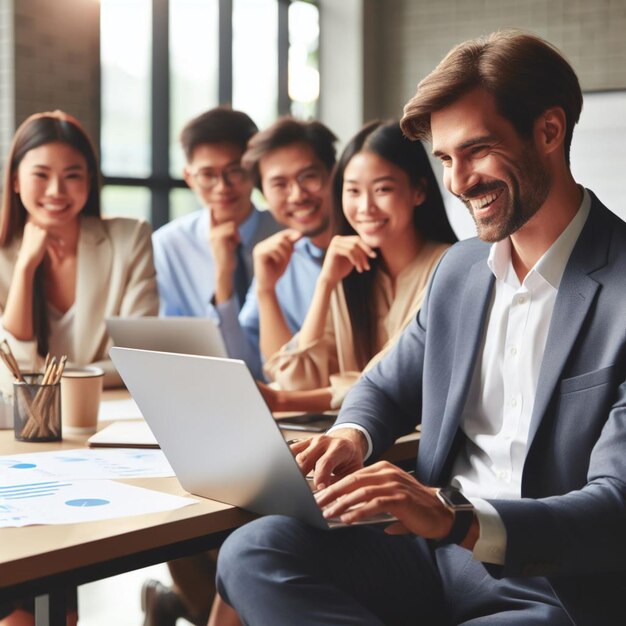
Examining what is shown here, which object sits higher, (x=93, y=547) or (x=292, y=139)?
(x=292, y=139)

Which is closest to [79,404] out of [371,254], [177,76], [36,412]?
[36,412]

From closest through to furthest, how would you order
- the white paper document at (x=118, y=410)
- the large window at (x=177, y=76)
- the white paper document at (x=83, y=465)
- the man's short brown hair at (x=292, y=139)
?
1. the white paper document at (x=83, y=465)
2. the white paper document at (x=118, y=410)
3. the man's short brown hair at (x=292, y=139)
4. the large window at (x=177, y=76)

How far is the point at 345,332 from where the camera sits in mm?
2865

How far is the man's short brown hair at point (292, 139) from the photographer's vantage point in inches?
144

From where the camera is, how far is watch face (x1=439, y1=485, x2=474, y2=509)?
1348 mm

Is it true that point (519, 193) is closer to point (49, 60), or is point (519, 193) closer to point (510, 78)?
point (510, 78)

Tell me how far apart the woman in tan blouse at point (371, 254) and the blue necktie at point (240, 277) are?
3.91 feet

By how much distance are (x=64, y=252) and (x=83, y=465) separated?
4.98 feet

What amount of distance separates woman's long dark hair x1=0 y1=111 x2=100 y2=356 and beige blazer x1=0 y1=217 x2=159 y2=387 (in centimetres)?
5

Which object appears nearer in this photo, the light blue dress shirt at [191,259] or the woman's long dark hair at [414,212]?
the woman's long dark hair at [414,212]

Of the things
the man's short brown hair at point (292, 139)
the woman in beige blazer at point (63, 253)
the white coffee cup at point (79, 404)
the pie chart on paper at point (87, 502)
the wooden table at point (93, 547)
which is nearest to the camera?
the wooden table at point (93, 547)

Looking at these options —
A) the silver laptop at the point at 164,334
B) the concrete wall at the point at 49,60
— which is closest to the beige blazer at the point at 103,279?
the silver laptop at the point at 164,334

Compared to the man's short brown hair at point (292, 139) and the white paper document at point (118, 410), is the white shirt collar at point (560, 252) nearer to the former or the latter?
the white paper document at point (118, 410)

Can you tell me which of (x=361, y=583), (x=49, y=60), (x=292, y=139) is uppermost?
(x=49, y=60)
